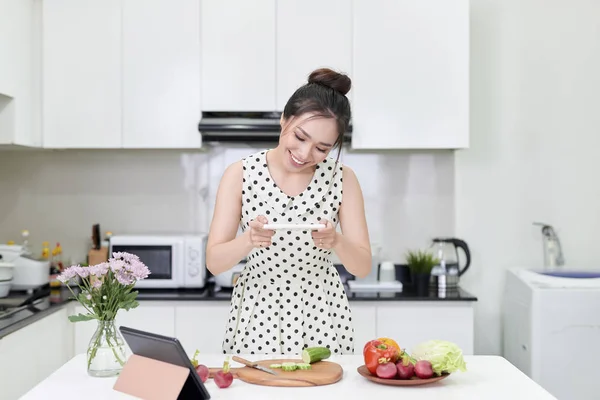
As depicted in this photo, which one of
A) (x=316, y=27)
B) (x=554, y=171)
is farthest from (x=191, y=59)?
(x=554, y=171)

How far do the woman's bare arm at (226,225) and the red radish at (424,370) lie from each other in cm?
61

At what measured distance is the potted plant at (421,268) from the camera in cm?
357

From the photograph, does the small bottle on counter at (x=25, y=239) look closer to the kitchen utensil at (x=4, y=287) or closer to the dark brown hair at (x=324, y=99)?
the kitchen utensil at (x=4, y=287)

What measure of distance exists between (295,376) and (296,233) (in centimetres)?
56

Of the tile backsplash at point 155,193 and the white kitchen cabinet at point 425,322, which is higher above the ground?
the tile backsplash at point 155,193

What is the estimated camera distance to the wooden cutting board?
174 cm

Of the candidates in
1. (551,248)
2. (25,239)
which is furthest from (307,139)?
(25,239)

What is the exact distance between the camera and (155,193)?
3.88 m

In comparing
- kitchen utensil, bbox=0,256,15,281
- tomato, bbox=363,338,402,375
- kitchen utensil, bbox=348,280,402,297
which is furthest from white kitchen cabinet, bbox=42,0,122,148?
tomato, bbox=363,338,402,375

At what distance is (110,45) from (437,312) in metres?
2.06

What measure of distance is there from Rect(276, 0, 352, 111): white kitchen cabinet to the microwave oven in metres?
0.94

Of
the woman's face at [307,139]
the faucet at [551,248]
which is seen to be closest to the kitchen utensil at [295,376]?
the woman's face at [307,139]

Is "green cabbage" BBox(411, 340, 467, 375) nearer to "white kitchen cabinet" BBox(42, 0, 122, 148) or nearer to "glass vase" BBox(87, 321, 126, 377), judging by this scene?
"glass vase" BBox(87, 321, 126, 377)

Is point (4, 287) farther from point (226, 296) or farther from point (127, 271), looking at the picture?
point (127, 271)
